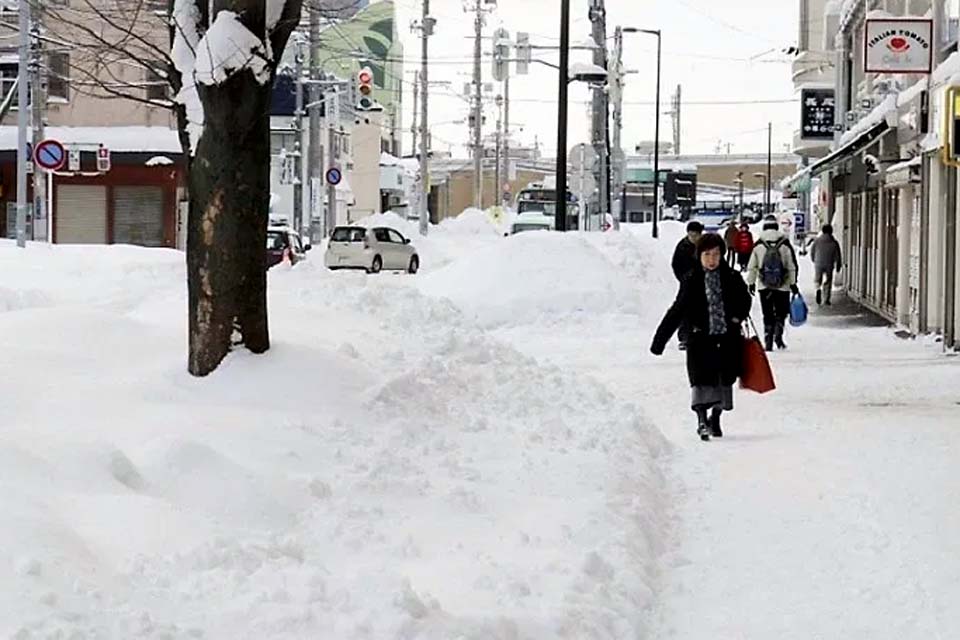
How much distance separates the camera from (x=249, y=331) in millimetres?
9609

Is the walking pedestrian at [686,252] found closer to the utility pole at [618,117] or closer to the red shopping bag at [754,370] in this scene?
the red shopping bag at [754,370]

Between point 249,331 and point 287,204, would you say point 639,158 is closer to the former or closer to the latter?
point 287,204

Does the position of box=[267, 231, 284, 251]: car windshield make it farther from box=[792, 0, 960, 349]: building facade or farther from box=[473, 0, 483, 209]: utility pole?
box=[473, 0, 483, 209]: utility pole

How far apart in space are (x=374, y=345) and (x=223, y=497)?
5235 millimetres

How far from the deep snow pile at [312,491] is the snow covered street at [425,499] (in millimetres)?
18

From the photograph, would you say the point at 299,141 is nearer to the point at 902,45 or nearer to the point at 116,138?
the point at 116,138

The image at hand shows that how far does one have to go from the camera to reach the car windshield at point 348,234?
42656 mm

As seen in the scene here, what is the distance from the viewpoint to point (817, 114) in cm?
4612

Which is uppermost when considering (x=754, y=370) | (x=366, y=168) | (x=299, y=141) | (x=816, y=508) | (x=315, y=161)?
(x=366, y=168)

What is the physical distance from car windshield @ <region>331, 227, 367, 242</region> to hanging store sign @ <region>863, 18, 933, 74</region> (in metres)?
22.8

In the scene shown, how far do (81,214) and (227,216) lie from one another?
4038 cm

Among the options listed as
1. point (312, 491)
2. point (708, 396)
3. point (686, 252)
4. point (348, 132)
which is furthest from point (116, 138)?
point (312, 491)

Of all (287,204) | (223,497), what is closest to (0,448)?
(223,497)

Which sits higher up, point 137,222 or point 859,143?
point 859,143
